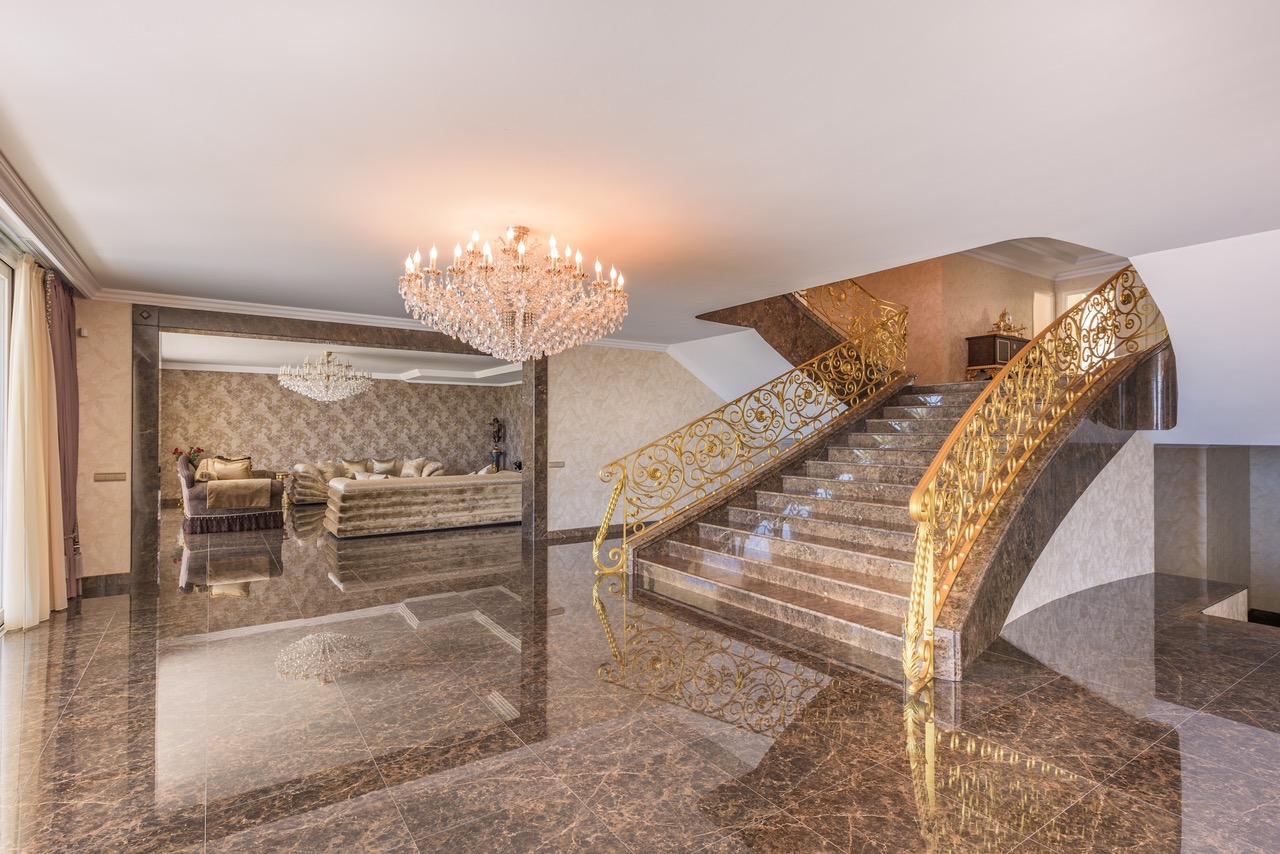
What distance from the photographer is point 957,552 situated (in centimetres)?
400

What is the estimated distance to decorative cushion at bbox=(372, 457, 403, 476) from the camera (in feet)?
43.4

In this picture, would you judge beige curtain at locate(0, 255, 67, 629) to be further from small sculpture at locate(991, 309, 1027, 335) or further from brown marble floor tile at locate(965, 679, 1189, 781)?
small sculpture at locate(991, 309, 1027, 335)

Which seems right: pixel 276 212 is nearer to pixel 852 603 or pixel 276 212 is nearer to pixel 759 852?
pixel 759 852

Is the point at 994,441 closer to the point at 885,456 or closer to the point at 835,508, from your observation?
the point at 835,508

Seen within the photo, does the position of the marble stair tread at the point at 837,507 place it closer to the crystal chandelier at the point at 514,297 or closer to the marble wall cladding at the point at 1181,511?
the crystal chandelier at the point at 514,297

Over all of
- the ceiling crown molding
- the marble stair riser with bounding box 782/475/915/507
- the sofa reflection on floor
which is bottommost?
the sofa reflection on floor

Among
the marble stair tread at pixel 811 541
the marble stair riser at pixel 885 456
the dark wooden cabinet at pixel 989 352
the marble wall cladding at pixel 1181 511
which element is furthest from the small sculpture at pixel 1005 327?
the marble stair tread at pixel 811 541

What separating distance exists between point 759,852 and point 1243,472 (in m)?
9.45

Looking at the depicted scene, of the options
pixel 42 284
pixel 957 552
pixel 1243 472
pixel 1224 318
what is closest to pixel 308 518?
pixel 42 284

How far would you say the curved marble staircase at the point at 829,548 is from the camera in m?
4.20

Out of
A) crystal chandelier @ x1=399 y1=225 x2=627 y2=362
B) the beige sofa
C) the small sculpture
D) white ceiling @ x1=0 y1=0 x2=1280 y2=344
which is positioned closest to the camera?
white ceiling @ x1=0 y1=0 x2=1280 y2=344

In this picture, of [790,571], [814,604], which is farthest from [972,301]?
[814,604]

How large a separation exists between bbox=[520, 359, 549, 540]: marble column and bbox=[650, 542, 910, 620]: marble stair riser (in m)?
2.63

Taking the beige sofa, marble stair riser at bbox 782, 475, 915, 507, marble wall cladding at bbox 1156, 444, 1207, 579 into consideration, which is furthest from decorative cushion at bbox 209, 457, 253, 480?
marble wall cladding at bbox 1156, 444, 1207, 579
